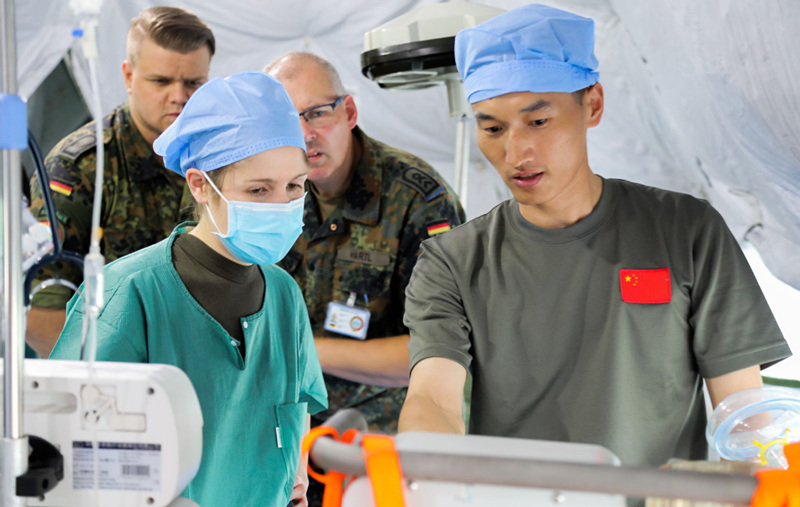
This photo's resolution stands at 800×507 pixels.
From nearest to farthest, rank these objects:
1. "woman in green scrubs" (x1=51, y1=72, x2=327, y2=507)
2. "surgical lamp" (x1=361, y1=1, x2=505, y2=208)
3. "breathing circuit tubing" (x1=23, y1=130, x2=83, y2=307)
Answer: "breathing circuit tubing" (x1=23, y1=130, x2=83, y2=307), "woman in green scrubs" (x1=51, y1=72, x2=327, y2=507), "surgical lamp" (x1=361, y1=1, x2=505, y2=208)

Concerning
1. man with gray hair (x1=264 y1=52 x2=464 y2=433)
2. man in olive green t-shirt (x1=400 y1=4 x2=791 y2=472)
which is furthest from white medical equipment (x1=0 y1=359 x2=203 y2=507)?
man with gray hair (x1=264 y1=52 x2=464 y2=433)

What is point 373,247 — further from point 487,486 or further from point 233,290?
point 487,486

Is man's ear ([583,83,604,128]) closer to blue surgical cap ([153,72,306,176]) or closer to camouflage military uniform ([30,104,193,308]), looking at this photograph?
blue surgical cap ([153,72,306,176])

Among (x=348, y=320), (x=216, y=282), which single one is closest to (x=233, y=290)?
(x=216, y=282)

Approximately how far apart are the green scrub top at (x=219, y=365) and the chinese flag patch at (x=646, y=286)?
A: 0.74 metres

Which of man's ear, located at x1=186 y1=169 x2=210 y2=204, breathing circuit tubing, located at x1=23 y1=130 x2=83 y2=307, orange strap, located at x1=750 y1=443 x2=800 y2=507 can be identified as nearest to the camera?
orange strap, located at x1=750 y1=443 x2=800 y2=507

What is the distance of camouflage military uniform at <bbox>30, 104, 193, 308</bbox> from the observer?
222 cm

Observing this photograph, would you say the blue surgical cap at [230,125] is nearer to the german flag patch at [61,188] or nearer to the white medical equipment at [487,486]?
the german flag patch at [61,188]

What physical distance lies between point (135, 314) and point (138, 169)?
110cm

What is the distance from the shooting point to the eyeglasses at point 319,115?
7.19 ft

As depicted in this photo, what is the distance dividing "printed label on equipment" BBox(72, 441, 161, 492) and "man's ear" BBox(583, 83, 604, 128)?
102 centimetres

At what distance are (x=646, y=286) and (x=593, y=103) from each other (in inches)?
15.2

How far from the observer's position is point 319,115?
220cm

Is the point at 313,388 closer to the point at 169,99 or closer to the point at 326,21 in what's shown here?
the point at 169,99
